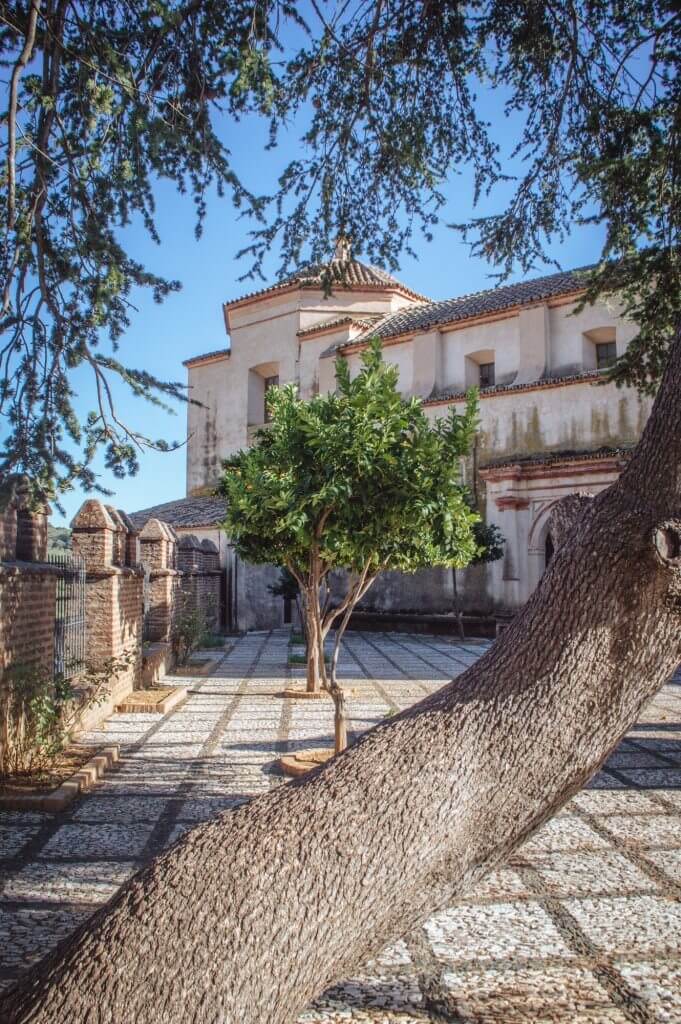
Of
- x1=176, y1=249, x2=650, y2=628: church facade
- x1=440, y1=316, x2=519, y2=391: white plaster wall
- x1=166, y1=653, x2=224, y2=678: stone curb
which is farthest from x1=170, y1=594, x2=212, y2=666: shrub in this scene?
x1=440, y1=316, x2=519, y2=391: white plaster wall

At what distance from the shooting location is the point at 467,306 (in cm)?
2234

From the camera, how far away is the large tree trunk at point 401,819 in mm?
1515

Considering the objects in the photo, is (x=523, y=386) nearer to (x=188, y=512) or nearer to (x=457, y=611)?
(x=457, y=611)

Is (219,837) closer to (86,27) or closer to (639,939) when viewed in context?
(639,939)

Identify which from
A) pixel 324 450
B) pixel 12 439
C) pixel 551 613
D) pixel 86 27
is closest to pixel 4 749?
pixel 12 439

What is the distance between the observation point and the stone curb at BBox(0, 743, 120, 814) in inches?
198

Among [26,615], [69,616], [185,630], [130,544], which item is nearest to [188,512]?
[185,630]

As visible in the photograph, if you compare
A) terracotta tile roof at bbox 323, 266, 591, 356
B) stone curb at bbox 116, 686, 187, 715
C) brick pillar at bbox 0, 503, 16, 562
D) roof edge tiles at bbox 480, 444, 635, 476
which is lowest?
stone curb at bbox 116, 686, 187, 715

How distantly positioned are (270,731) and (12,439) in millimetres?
4554

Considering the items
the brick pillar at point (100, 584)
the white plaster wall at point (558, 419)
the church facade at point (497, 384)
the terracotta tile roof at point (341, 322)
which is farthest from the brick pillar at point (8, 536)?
the terracotta tile roof at point (341, 322)

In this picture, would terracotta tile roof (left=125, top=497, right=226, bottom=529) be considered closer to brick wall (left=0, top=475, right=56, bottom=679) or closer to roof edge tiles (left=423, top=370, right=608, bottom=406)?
roof edge tiles (left=423, top=370, right=608, bottom=406)

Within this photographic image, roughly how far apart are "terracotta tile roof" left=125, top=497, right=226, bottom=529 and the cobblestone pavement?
14.7 metres

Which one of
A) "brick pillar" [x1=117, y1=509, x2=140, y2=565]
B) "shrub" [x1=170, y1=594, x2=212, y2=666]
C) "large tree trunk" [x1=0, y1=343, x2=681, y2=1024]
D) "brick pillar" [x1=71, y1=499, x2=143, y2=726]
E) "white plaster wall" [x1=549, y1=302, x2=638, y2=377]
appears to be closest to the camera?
"large tree trunk" [x1=0, y1=343, x2=681, y2=1024]

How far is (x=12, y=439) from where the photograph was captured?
4.12 meters
